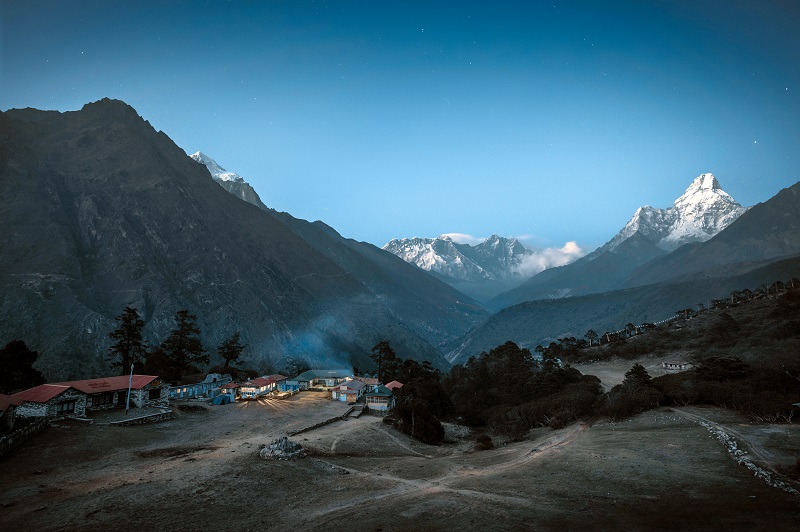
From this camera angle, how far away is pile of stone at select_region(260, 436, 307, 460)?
34844 millimetres

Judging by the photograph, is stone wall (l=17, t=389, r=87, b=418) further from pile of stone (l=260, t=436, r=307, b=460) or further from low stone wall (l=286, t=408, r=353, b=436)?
pile of stone (l=260, t=436, r=307, b=460)

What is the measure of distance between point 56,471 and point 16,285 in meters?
123

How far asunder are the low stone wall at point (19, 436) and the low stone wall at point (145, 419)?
6815 millimetres

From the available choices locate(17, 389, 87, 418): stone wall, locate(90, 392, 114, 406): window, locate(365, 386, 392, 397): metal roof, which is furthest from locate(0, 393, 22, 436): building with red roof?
locate(365, 386, 392, 397): metal roof

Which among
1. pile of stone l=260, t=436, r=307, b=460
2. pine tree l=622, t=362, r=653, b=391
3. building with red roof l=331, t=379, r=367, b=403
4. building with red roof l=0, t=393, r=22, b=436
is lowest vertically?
building with red roof l=331, t=379, r=367, b=403

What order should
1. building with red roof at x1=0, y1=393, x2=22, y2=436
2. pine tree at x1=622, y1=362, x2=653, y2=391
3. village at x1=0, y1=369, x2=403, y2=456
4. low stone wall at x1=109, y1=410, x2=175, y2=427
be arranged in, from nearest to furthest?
building with red roof at x1=0, y1=393, x2=22, y2=436, village at x1=0, y1=369, x2=403, y2=456, low stone wall at x1=109, y1=410, x2=175, y2=427, pine tree at x1=622, y1=362, x2=653, y2=391

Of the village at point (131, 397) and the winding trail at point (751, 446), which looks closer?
the winding trail at point (751, 446)

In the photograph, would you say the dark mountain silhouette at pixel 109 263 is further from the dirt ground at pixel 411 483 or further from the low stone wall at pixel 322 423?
the dirt ground at pixel 411 483

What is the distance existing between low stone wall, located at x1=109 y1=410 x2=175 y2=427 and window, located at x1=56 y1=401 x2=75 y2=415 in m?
5.74

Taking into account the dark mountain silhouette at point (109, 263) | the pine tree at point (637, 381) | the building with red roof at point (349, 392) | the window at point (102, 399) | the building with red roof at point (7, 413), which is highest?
the dark mountain silhouette at point (109, 263)

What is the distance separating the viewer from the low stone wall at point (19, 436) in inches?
1271

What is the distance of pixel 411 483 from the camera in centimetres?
2731

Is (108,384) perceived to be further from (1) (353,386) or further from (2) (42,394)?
(1) (353,386)

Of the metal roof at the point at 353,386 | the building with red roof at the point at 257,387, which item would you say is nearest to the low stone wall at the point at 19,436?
the building with red roof at the point at 257,387
